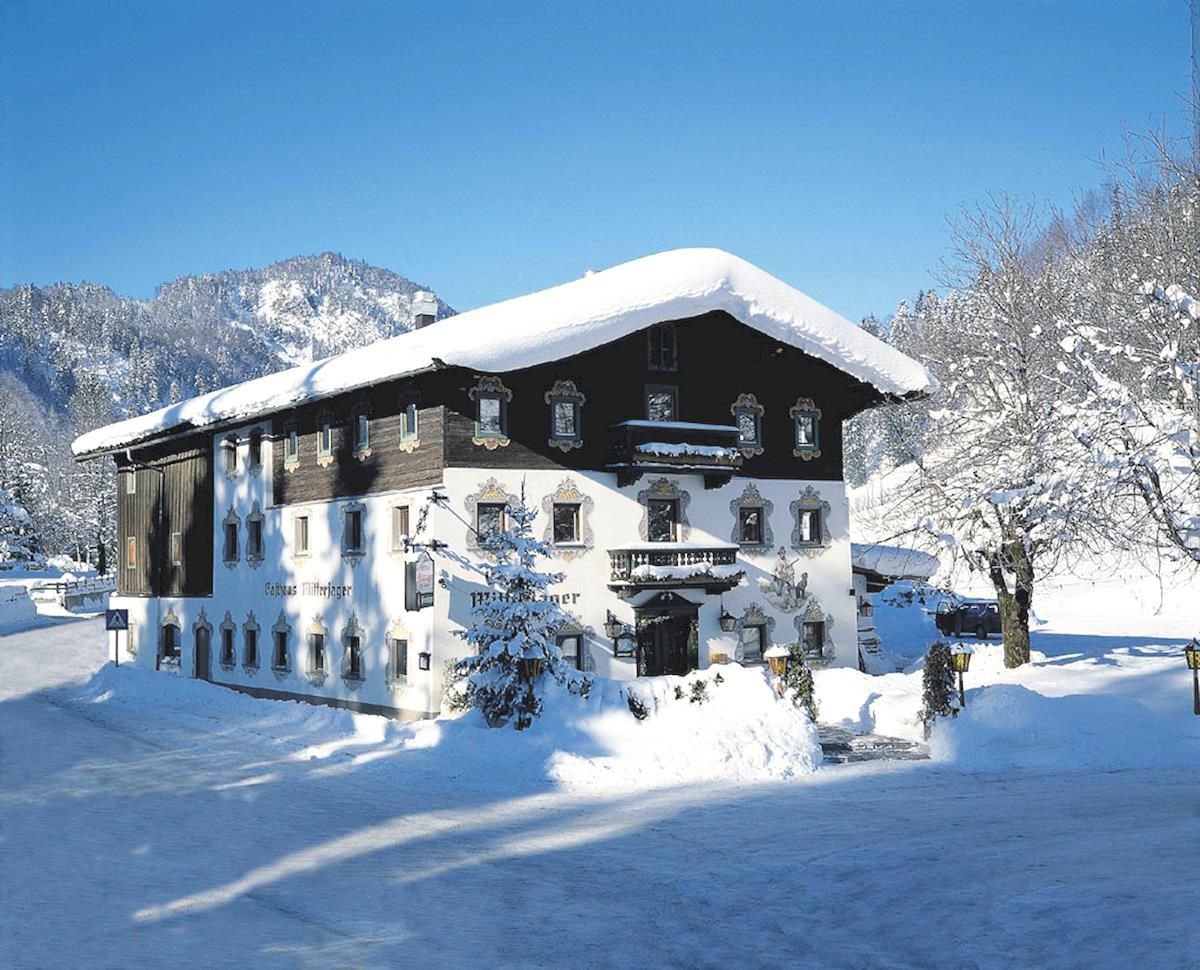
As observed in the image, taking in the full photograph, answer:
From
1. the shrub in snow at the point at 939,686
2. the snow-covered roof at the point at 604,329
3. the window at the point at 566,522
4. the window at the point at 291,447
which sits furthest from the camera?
the window at the point at 291,447

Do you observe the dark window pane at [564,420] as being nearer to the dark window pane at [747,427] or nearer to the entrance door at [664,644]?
the entrance door at [664,644]

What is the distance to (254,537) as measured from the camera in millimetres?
37438

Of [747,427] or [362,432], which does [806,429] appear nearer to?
[747,427]

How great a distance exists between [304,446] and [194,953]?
82.6 feet

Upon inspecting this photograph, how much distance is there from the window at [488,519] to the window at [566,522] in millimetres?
1495

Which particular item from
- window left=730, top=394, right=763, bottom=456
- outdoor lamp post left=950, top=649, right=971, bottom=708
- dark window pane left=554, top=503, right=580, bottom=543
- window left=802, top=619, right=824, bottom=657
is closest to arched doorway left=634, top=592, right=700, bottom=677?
dark window pane left=554, top=503, right=580, bottom=543

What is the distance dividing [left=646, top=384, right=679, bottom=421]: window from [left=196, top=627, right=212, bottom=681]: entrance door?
17416 mm

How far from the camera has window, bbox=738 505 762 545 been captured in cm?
3388

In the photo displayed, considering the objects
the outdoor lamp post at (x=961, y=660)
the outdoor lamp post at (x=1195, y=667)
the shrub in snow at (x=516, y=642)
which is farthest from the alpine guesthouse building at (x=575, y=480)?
the outdoor lamp post at (x=1195, y=667)

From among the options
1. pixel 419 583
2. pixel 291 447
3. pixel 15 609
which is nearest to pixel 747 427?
pixel 419 583

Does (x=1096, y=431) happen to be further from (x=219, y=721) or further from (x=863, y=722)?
(x=219, y=721)

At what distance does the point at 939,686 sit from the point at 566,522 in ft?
34.3

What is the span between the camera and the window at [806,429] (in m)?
35.3

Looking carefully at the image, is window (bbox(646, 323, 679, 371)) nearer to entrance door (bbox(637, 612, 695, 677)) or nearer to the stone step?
entrance door (bbox(637, 612, 695, 677))
